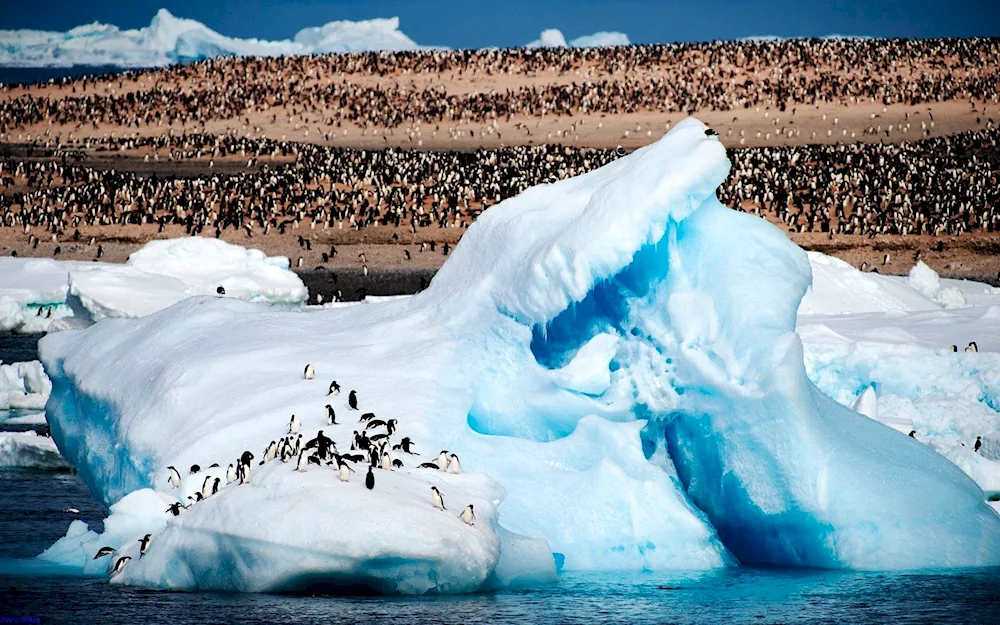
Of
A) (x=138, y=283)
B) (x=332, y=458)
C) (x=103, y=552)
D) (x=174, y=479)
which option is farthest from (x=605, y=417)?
(x=138, y=283)

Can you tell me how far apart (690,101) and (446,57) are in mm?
23754

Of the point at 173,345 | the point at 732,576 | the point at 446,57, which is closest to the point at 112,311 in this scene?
the point at 173,345

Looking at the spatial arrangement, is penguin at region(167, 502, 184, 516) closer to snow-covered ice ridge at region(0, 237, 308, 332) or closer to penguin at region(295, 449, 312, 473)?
penguin at region(295, 449, 312, 473)

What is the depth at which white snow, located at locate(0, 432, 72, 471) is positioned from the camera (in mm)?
17953

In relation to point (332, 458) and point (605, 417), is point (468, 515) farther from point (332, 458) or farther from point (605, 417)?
point (605, 417)

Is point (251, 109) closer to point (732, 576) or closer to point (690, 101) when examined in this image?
point (690, 101)

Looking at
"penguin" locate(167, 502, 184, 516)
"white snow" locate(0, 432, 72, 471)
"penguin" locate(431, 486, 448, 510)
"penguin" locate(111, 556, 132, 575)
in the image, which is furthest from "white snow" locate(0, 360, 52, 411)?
"penguin" locate(431, 486, 448, 510)

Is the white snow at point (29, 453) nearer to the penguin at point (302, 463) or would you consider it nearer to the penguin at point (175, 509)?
the penguin at point (175, 509)

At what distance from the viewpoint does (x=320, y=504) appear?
412 inches

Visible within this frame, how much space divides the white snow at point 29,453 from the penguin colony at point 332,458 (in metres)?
6.30

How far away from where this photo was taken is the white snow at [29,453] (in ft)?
58.9

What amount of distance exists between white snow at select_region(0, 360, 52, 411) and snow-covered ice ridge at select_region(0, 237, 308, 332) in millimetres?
5307

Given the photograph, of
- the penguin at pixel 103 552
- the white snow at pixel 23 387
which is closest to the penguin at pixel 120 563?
the penguin at pixel 103 552

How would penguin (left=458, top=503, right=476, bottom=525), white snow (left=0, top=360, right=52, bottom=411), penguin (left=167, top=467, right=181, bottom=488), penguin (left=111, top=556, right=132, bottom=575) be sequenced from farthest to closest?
white snow (left=0, top=360, right=52, bottom=411)
penguin (left=167, top=467, right=181, bottom=488)
penguin (left=111, top=556, right=132, bottom=575)
penguin (left=458, top=503, right=476, bottom=525)
